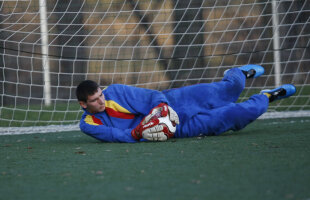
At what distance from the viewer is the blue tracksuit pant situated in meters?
4.06

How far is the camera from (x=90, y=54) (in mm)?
7066

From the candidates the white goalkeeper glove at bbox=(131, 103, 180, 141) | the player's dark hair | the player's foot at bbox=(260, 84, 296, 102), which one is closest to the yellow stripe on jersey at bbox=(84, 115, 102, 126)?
the player's dark hair

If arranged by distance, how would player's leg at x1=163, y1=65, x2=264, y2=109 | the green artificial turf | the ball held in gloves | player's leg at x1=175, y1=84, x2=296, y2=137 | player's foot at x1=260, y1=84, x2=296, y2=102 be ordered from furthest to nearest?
player's foot at x1=260, y1=84, x2=296, y2=102
player's leg at x1=163, y1=65, x2=264, y2=109
player's leg at x1=175, y1=84, x2=296, y2=137
the ball held in gloves
the green artificial turf

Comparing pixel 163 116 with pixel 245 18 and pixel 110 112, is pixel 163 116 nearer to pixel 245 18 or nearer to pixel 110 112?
pixel 110 112

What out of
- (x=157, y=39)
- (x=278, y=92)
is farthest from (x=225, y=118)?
(x=157, y=39)

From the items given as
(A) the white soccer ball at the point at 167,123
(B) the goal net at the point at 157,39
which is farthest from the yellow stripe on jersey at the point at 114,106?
(B) the goal net at the point at 157,39

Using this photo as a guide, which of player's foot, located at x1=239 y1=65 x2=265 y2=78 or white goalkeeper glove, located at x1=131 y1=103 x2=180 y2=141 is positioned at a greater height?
player's foot, located at x1=239 y1=65 x2=265 y2=78

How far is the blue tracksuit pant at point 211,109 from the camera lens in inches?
160

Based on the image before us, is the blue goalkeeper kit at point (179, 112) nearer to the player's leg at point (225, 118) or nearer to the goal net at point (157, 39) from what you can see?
the player's leg at point (225, 118)

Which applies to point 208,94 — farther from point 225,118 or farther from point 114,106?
point 114,106

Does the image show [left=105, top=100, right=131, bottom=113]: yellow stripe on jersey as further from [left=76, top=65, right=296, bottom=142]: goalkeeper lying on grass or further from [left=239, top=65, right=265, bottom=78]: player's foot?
[left=239, top=65, right=265, bottom=78]: player's foot

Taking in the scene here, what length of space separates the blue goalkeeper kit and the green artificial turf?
4.6 inches

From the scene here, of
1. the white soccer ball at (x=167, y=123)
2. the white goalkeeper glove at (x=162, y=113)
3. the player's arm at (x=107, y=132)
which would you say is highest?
the white goalkeeper glove at (x=162, y=113)

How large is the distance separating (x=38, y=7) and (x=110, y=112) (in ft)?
8.59
